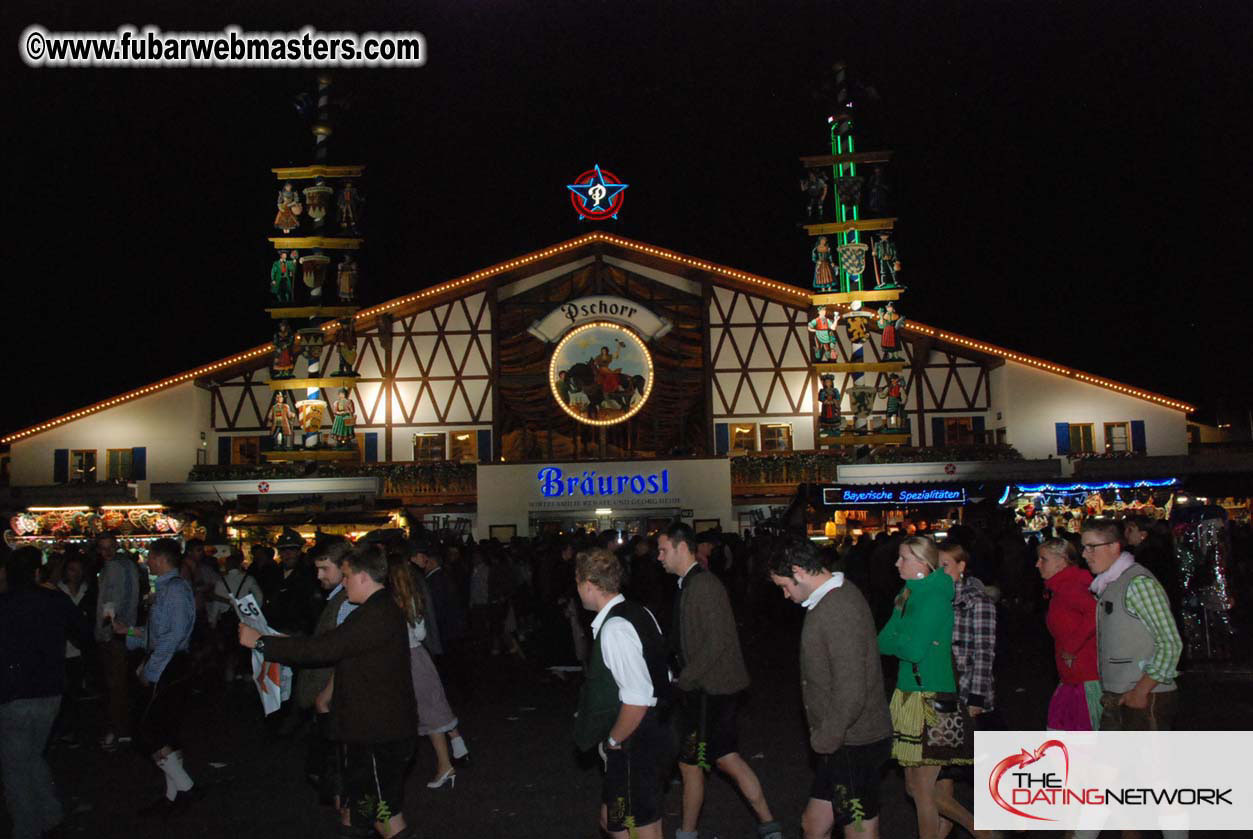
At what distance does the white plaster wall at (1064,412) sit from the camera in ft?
109

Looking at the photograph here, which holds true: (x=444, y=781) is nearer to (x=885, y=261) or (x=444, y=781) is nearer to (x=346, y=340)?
(x=346, y=340)

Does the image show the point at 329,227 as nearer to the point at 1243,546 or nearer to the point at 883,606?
the point at 883,606

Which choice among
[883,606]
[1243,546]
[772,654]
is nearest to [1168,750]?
[883,606]

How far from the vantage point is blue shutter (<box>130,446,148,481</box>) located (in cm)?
3338

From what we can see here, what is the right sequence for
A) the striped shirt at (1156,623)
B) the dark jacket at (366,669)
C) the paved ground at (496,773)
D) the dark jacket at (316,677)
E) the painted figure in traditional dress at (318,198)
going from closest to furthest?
the dark jacket at (366,669) → the striped shirt at (1156,623) → the dark jacket at (316,677) → the paved ground at (496,773) → the painted figure in traditional dress at (318,198)

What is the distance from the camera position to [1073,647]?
6.26m

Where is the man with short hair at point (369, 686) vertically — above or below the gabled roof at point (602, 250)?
below

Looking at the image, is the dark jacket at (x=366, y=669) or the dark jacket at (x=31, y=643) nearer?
the dark jacket at (x=366, y=669)

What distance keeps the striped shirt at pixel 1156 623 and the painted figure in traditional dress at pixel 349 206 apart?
21.3 m

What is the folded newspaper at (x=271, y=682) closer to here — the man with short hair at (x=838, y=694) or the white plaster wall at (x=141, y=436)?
the man with short hair at (x=838, y=694)

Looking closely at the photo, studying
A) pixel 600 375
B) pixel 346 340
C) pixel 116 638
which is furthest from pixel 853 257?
pixel 116 638

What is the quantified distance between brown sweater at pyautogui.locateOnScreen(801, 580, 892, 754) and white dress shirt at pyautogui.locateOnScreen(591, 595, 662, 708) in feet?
2.36

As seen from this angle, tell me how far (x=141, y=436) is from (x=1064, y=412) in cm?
2745

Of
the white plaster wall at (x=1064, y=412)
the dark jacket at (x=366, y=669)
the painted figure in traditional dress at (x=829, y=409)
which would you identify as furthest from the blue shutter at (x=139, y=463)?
the dark jacket at (x=366, y=669)
